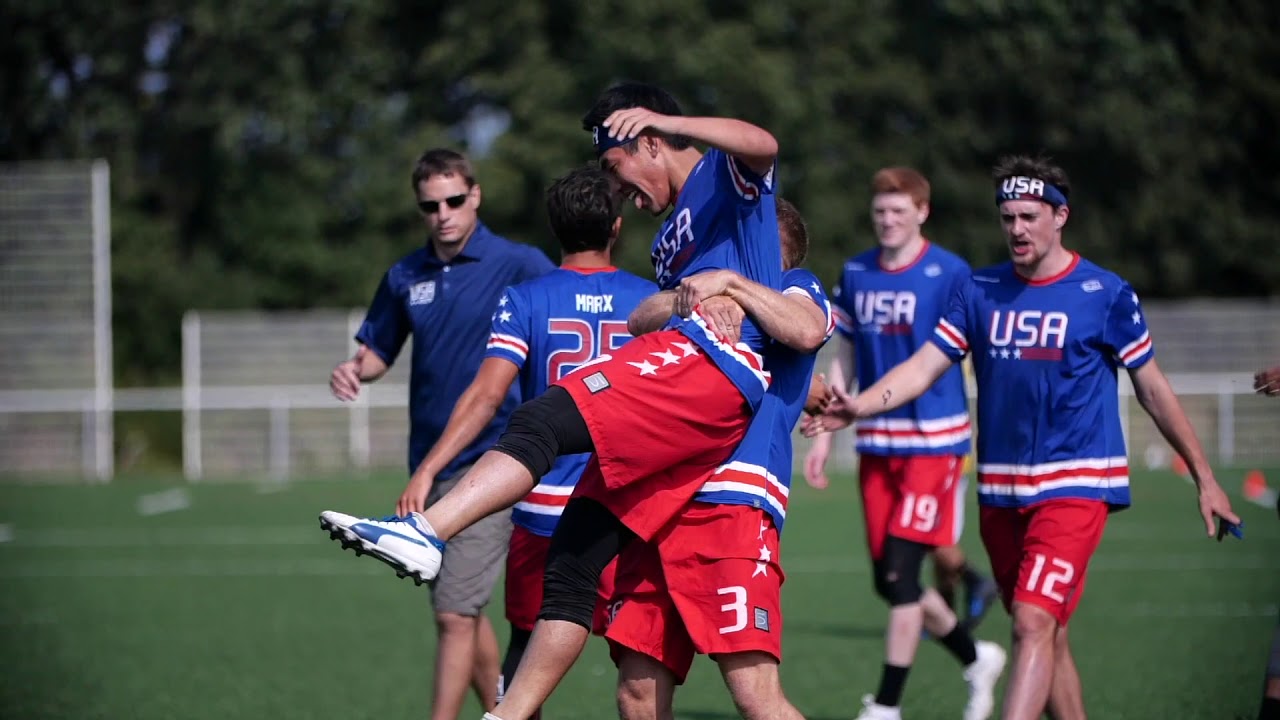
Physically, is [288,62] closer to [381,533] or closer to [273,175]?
[273,175]

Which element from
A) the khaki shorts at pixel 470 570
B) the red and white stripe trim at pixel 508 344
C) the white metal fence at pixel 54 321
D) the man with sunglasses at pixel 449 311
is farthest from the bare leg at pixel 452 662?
the white metal fence at pixel 54 321

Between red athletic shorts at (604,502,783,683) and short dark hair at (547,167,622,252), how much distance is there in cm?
150

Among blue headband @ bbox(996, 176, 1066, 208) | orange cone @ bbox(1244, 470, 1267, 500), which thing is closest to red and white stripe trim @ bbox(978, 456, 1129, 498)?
blue headband @ bbox(996, 176, 1066, 208)

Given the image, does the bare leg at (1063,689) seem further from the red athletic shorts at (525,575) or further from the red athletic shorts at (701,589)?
the red athletic shorts at (525,575)

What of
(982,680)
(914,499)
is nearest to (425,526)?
(982,680)

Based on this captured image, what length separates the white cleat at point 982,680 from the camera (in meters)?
7.44

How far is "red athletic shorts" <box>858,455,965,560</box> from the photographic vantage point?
8.04 m

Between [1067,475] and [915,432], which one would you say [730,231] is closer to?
[1067,475]

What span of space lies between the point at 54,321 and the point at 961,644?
69.0 ft

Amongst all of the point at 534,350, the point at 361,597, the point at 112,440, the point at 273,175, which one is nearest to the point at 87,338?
the point at 112,440

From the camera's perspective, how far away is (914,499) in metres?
8.05

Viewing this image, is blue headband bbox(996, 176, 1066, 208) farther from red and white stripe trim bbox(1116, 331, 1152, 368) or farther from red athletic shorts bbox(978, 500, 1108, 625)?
red athletic shorts bbox(978, 500, 1108, 625)

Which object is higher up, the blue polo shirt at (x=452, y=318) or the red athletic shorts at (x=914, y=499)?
the blue polo shirt at (x=452, y=318)

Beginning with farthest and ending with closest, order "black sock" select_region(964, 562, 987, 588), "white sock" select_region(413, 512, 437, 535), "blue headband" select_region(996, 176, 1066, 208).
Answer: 1. "black sock" select_region(964, 562, 987, 588)
2. "blue headband" select_region(996, 176, 1066, 208)
3. "white sock" select_region(413, 512, 437, 535)
